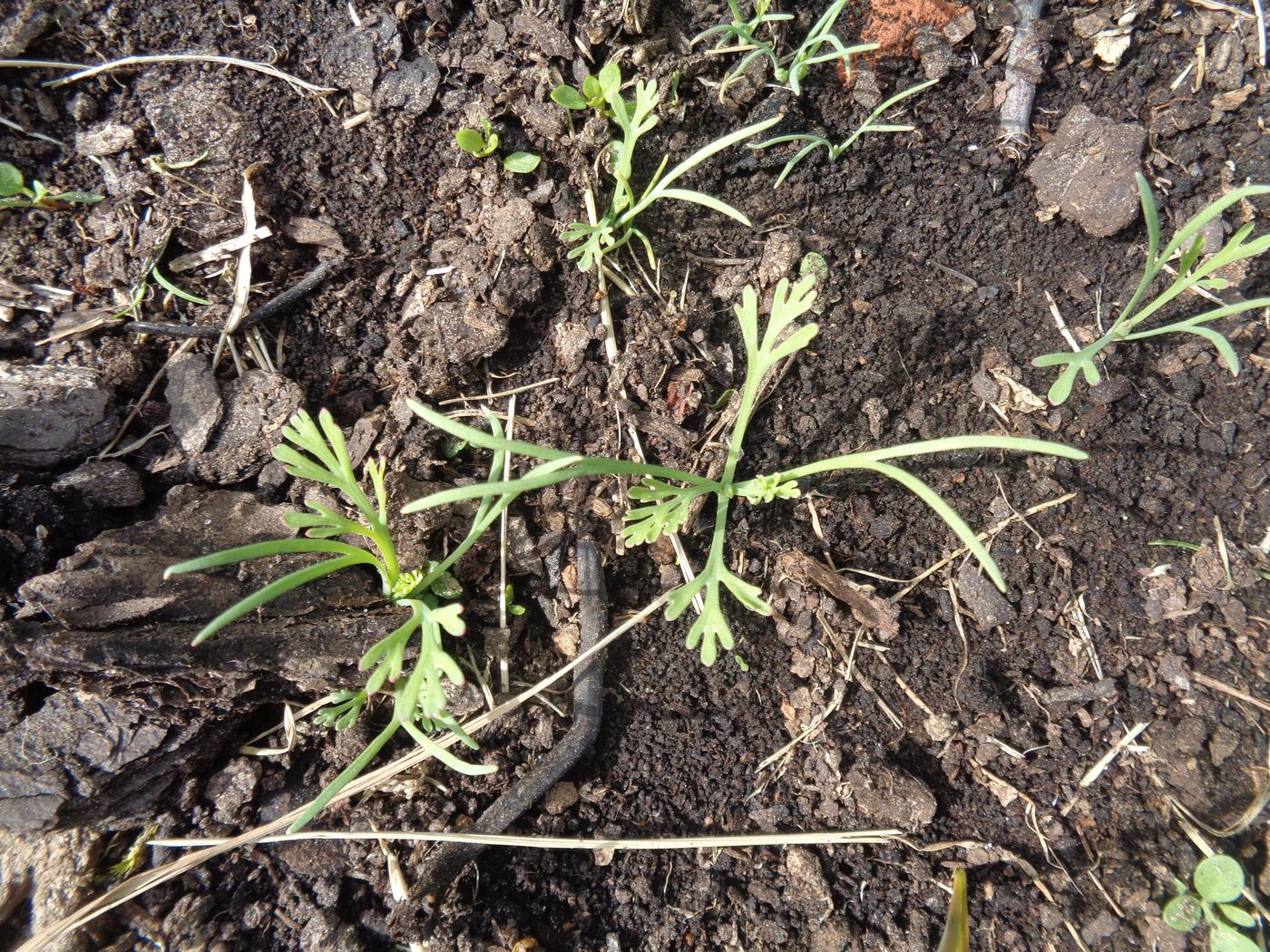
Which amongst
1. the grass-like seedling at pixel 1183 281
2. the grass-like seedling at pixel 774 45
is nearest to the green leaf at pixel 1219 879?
the grass-like seedling at pixel 1183 281

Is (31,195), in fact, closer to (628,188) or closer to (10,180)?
(10,180)

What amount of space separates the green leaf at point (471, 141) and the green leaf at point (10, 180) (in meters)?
1.07

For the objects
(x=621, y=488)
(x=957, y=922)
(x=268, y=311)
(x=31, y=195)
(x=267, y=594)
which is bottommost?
(x=957, y=922)

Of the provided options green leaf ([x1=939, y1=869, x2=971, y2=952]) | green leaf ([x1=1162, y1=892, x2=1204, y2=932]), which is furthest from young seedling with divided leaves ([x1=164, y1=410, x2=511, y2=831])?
green leaf ([x1=1162, y1=892, x2=1204, y2=932])

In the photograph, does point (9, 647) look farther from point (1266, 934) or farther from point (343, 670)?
point (1266, 934)

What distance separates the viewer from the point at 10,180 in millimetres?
1660

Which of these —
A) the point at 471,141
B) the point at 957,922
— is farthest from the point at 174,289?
the point at 957,922

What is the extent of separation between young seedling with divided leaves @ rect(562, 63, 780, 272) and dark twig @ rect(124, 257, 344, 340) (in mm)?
607

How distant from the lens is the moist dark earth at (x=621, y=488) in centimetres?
137

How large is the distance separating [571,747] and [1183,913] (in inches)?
50.0

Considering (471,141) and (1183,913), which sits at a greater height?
(471,141)

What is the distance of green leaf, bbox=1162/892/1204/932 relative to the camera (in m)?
1.35

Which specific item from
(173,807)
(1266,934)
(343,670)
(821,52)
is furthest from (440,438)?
(1266,934)

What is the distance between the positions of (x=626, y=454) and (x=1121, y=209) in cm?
138
